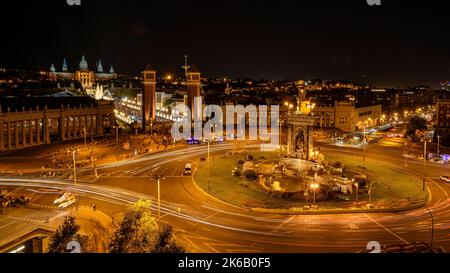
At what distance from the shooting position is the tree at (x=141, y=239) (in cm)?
1678

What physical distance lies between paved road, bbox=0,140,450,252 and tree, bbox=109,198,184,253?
8.00 metres

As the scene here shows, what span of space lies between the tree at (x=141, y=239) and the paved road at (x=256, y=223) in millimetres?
8005

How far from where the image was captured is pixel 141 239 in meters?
17.5

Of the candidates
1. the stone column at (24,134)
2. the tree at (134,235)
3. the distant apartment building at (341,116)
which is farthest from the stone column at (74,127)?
the tree at (134,235)

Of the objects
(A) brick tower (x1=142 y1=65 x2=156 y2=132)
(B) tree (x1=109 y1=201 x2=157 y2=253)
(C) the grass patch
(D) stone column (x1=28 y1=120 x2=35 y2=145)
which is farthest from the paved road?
(A) brick tower (x1=142 y1=65 x2=156 y2=132)

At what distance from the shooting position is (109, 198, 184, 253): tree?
661 inches

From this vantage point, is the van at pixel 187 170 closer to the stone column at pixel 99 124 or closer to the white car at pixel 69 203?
the white car at pixel 69 203

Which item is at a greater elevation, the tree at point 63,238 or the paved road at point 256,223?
the tree at point 63,238

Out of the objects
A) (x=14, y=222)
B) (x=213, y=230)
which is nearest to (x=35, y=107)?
(x=14, y=222)

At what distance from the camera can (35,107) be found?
74.3 meters
